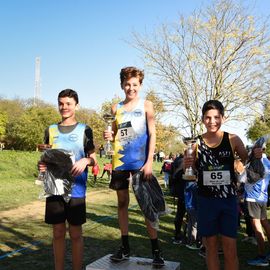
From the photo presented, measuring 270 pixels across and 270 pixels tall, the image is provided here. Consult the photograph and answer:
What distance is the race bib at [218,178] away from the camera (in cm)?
344

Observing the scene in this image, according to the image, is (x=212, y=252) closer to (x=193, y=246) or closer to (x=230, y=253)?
(x=230, y=253)

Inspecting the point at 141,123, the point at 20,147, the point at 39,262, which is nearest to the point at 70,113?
the point at 141,123

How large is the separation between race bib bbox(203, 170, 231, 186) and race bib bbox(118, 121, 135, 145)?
0.90 meters

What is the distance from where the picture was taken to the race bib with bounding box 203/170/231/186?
11.3 ft

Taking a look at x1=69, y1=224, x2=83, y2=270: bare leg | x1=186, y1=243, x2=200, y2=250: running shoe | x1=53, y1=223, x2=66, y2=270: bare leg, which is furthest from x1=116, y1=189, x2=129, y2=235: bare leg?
x1=186, y1=243, x2=200, y2=250: running shoe

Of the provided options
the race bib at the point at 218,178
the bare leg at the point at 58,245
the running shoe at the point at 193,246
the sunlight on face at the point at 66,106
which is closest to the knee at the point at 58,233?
the bare leg at the point at 58,245

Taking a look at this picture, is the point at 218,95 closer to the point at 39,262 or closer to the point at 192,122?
the point at 192,122

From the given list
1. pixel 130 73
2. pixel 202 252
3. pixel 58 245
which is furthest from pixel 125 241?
pixel 202 252

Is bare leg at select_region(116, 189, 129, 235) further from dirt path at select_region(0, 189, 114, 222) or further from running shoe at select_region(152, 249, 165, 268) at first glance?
dirt path at select_region(0, 189, 114, 222)

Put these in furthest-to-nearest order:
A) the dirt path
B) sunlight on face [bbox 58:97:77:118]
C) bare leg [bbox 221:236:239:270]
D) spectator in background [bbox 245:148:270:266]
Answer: the dirt path, spectator in background [bbox 245:148:270:266], sunlight on face [bbox 58:97:77:118], bare leg [bbox 221:236:239:270]

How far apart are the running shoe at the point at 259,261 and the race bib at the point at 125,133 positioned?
9.97 feet

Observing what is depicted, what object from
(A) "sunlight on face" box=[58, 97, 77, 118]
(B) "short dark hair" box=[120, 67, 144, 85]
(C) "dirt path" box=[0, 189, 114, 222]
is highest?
(B) "short dark hair" box=[120, 67, 144, 85]

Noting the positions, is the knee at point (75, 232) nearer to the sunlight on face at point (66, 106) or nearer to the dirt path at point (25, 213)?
the sunlight on face at point (66, 106)

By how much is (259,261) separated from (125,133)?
10.4 feet
